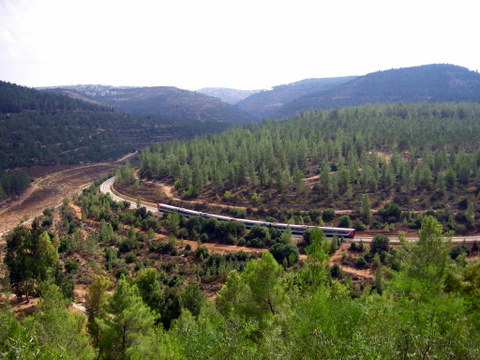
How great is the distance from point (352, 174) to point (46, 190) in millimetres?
107086

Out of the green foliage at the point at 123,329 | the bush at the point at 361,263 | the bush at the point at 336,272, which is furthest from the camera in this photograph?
the bush at the point at 361,263

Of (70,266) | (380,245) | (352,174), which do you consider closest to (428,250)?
(380,245)

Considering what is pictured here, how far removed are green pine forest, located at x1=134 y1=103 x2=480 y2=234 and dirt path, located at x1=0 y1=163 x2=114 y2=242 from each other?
26.7m

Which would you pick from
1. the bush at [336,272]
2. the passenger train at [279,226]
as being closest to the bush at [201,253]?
the passenger train at [279,226]

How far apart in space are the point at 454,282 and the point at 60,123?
20008 centimetres

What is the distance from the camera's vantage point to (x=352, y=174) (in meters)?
88.2

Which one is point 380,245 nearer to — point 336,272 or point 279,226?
point 336,272

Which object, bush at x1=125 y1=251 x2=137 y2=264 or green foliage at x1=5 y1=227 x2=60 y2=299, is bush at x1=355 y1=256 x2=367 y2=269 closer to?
bush at x1=125 y1=251 x2=137 y2=264

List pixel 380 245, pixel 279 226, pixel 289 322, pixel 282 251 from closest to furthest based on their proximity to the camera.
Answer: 1. pixel 289 322
2. pixel 282 251
3. pixel 380 245
4. pixel 279 226

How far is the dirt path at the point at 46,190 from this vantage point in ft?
315

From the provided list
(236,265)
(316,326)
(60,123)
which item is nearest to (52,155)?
(60,123)

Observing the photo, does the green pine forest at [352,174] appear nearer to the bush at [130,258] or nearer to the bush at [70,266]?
the bush at [130,258]

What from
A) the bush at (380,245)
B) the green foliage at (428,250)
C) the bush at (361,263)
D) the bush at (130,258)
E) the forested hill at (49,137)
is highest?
the forested hill at (49,137)

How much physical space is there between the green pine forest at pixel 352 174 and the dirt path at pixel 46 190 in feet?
87.5
